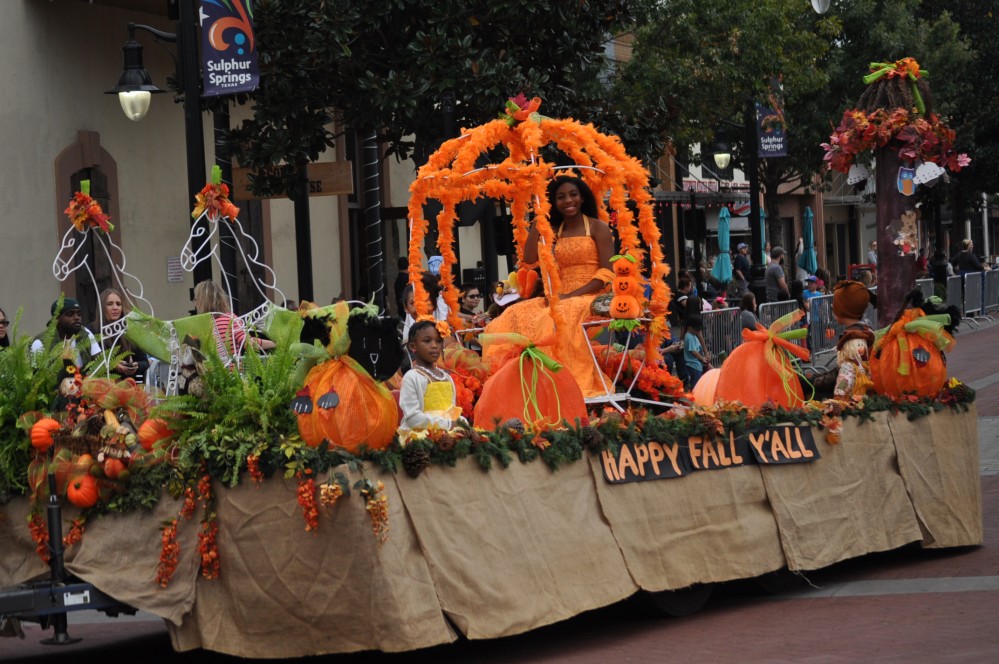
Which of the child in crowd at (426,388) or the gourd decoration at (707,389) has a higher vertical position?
the child in crowd at (426,388)

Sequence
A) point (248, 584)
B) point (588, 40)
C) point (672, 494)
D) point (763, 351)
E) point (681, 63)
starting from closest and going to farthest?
point (248, 584), point (672, 494), point (763, 351), point (588, 40), point (681, 63)

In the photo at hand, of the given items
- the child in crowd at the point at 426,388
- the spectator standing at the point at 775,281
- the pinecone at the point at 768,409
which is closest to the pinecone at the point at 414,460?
the child in crowd at the point at 426,388

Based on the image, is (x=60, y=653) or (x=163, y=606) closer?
(x=163, y=606)

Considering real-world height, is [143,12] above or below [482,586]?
above

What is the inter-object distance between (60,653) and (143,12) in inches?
513

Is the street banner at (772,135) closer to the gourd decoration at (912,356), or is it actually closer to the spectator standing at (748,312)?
the spectator standing at (748,312)

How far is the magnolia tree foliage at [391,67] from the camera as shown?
52.9ft

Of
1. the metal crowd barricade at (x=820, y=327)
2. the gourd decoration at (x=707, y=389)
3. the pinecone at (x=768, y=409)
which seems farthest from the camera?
the metal crowd barricade at (x=820, y=327)

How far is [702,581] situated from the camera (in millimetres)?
9273

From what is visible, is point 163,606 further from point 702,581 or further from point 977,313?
point 977,313

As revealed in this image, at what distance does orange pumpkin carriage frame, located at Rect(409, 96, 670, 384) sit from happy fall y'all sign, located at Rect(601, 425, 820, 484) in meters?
1.23

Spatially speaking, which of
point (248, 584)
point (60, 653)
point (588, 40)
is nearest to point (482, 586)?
point (248, 584)

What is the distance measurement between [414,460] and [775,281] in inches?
744

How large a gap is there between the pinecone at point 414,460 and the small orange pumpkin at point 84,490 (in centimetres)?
164
